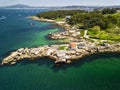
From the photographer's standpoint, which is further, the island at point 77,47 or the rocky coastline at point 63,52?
the island at point 77,47

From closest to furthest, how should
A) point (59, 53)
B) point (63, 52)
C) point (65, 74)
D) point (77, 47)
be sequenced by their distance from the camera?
point (65, 74) < point (59, 53) < point (63, 52) < point (77, 47)

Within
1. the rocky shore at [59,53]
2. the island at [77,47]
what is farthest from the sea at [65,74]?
the island at [77,47]

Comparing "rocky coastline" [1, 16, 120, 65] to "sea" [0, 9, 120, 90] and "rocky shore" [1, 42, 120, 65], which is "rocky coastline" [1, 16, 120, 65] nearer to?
"rocky shore" [1, 42, 120, 65]

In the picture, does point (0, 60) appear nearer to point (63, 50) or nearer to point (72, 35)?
point (63, 50)

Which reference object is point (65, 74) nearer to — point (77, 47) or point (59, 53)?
point (59, 53)

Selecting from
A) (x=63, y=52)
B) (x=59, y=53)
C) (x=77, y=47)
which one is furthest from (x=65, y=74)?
(x=77, y=47)

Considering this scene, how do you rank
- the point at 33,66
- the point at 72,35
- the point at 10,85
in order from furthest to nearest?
1. the point at 72,35
2. the point at 33,66
3. the point at 10,85

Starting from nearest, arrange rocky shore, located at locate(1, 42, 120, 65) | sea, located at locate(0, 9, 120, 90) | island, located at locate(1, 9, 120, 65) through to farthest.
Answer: sea, located at locate(0, 9, 120, 90) → rocky shore, located at locate(1, 42, 120, 65) → island, located at locate(1, 9, 120, 65)

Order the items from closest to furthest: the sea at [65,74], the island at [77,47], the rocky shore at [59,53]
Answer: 1. the sea at [65,74]
2. the rocky shore at [59,53]
3. the island at [77,47]

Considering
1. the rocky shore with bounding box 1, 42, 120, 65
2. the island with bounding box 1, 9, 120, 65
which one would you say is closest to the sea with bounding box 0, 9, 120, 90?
the rocky shore with bounding box 1, 42, 120, 65

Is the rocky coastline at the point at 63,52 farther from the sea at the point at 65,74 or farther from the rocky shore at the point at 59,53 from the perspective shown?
the sea at the point at 65,74

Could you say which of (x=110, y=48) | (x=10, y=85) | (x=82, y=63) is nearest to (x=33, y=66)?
(x=10, y=85)
